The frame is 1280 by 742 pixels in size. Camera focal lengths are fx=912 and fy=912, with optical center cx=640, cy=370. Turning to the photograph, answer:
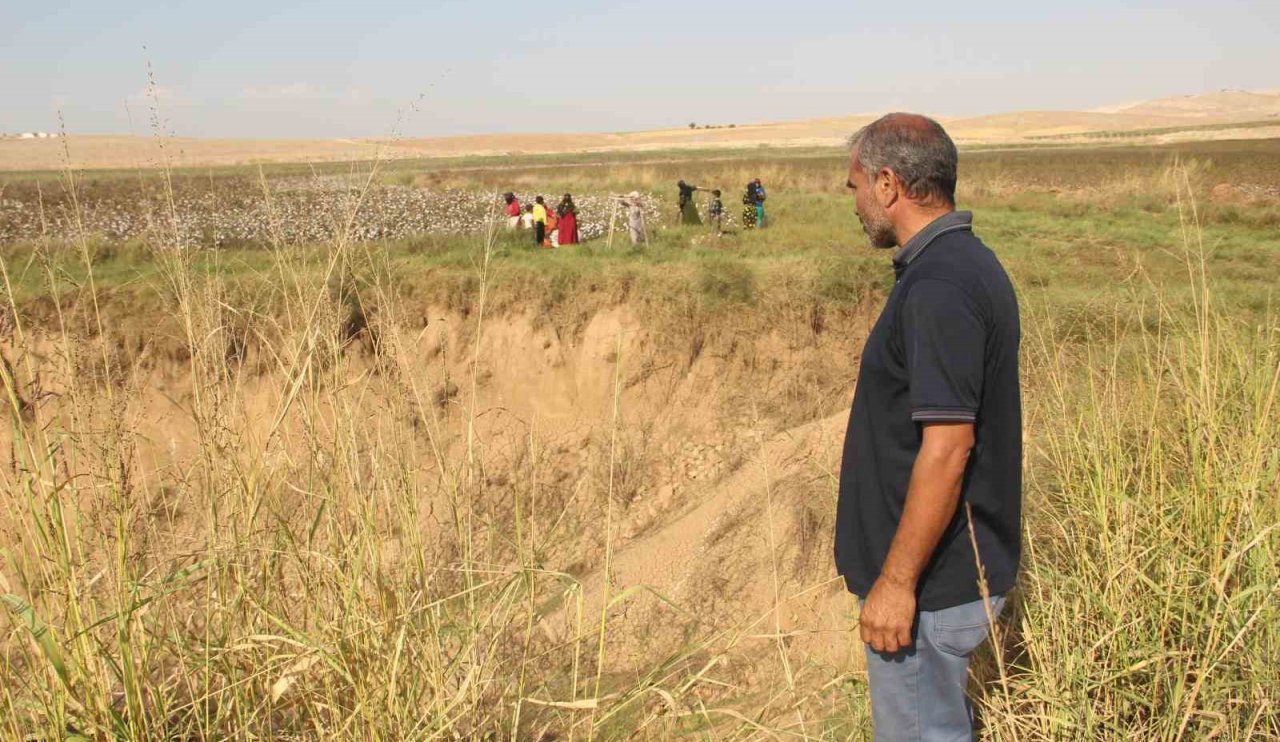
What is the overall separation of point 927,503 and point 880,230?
27.9 inches

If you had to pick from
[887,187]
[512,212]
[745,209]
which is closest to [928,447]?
[887,187]

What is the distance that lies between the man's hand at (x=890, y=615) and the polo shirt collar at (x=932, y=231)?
30.4 inches

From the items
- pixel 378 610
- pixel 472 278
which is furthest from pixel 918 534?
pixel 472 278

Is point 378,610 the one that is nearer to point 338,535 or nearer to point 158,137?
point 338,535

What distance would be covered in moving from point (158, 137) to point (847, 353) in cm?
815

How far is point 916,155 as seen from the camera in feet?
7.09

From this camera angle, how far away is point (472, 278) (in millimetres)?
10234

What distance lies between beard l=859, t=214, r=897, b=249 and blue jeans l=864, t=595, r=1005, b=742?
2.99 ft

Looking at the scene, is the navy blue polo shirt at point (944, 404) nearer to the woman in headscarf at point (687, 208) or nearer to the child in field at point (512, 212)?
A: the child in field at point (512, 212)

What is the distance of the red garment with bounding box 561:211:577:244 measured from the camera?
502 inches

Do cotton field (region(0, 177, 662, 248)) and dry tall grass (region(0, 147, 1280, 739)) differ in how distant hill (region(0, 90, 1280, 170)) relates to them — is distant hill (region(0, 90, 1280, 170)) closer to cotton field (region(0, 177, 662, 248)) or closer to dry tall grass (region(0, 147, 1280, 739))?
cotton field (region(0, 177, 662, 248))

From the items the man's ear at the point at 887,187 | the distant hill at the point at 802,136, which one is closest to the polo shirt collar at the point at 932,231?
the man's ear at the point at 887,187

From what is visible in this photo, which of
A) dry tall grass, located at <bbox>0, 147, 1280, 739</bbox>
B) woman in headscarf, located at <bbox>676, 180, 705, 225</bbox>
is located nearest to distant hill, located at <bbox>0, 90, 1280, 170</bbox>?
woman in headscarf, located at <bbox>676, 180, 705, 225</bbox>

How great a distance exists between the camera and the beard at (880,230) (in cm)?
227
